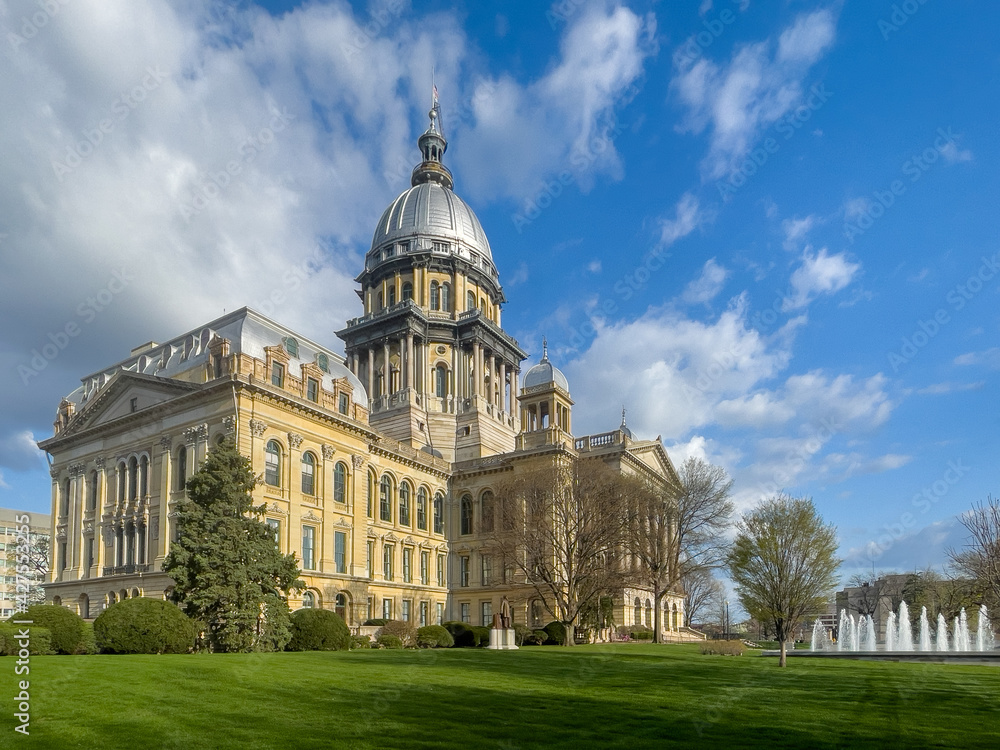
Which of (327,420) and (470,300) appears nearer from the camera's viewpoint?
(327,420)

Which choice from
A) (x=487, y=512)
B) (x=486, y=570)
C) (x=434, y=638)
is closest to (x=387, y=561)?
(x=486, y=570)

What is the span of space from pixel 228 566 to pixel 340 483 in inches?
814

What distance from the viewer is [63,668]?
1964 centimetres

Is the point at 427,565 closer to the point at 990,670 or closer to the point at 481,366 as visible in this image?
the point at 481,366

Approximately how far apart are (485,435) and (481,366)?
25.2 ft

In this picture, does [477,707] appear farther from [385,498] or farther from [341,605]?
[385,498]

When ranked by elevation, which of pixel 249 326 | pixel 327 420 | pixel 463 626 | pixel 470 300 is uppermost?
pixel 470 300

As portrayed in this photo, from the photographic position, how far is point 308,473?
51.6 meters

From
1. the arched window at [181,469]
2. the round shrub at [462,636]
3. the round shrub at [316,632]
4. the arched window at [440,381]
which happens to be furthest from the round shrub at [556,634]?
the arched window at [440,381]

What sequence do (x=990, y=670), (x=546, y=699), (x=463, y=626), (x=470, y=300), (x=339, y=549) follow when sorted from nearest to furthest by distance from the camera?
(x=546, y=699), (x=990, y=670), (x=463, y=626), (x=339, y=549), (x=470, y=300)

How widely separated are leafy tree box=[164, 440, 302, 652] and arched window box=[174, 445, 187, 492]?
507 inches

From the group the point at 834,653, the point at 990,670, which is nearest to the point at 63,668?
the point at 990,670

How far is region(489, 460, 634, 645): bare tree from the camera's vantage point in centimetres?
4938

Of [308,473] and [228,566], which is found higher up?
[308,473]
